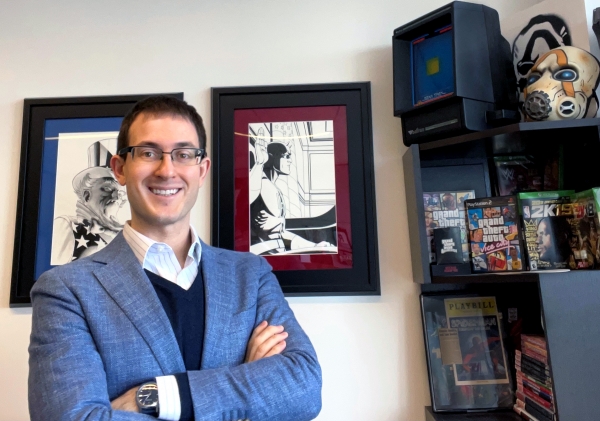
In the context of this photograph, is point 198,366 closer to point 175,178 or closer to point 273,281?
point 273,281

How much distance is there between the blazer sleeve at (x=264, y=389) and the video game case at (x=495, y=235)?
0.70 metres

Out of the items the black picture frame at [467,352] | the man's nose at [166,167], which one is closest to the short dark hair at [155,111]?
the man's nose at [166,167]

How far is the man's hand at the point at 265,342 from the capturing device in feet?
3.39

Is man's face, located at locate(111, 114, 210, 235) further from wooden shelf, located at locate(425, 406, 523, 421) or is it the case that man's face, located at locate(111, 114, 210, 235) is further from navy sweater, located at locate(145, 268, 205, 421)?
wooden shelf, located at locate(425, 406, 523, 421)

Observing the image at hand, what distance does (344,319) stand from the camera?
60.6 inches

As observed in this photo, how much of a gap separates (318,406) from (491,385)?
2.41ft

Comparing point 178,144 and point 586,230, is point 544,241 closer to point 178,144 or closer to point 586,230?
point 586,230

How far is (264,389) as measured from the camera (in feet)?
3.10

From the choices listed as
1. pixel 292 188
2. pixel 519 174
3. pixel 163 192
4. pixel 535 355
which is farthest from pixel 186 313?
pixel 519 174

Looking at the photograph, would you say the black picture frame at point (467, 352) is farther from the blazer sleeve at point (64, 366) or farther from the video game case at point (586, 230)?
the blazer sleeve at point (64, 366)

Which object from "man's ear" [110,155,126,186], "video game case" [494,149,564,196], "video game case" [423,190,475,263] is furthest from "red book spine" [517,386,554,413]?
"man's ear" [110,155,126,186]

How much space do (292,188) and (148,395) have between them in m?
0.90

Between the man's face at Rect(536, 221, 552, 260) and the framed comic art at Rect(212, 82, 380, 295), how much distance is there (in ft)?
1.72

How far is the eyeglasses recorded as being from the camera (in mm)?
1113
